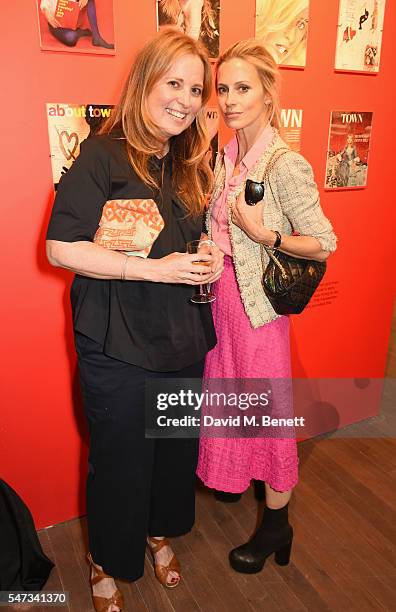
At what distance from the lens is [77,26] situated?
1694mm

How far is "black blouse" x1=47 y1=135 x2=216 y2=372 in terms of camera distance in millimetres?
1368

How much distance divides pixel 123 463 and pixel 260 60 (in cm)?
135

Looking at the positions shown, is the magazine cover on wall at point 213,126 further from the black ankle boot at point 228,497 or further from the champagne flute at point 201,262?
the black ankle boot at point 228,497

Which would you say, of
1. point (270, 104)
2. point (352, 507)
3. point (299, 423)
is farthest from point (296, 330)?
point (270, 104)

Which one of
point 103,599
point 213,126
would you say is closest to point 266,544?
point 103,599

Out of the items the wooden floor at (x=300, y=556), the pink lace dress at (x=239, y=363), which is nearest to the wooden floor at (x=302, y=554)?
the wooden floor at (x=300, y=556)

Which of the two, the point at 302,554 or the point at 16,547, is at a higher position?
the point at 16,547

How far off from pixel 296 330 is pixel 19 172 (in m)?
1.54

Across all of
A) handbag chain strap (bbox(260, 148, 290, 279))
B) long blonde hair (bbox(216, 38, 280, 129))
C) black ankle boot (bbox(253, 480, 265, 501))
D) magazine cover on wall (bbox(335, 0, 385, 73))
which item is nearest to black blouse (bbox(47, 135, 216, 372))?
handbag chain strap (bbox(260, 148, 290, 279))

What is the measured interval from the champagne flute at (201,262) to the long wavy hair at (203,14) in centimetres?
89

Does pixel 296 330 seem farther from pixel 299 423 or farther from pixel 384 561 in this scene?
pixel 384 561

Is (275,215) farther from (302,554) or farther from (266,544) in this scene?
(302,554)

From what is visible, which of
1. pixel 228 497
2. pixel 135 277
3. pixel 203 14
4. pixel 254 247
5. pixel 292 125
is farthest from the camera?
pixel 228 497

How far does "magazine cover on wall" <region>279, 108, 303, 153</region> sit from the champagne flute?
954mm
